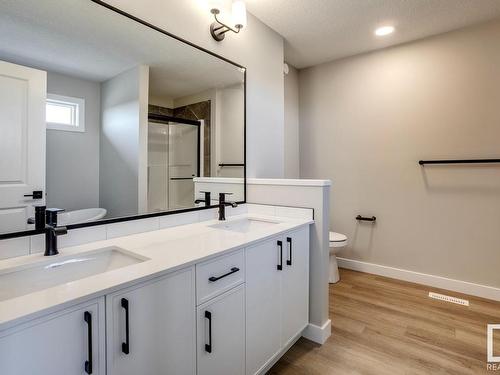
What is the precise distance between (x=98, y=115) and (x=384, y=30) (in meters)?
2.46

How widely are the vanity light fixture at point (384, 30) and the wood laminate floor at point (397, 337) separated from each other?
2.35 m

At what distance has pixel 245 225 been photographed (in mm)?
1965

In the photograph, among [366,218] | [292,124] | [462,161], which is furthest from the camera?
[292,124]

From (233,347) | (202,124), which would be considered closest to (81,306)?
(233,347)

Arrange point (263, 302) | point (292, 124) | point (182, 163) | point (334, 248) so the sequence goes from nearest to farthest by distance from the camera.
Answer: point (263, 302), point (182, 163), point (334, 248), point (292, 124)

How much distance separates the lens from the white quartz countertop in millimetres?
702

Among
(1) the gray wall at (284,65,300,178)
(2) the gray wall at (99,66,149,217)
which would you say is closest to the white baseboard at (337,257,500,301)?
(1) the gray wall at (284,65,300,178)

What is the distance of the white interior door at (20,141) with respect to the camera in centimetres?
105

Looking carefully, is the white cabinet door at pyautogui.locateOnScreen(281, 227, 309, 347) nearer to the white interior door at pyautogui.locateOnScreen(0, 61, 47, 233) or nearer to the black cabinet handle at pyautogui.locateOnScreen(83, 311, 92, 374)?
the black cabinet handle at pyautogui.locateOnScreen(83, 311, 92, 374)

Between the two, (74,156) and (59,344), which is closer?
(59,344)

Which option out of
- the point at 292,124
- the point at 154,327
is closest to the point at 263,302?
the point at 154,327

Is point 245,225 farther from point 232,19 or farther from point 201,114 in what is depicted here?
point 232,19

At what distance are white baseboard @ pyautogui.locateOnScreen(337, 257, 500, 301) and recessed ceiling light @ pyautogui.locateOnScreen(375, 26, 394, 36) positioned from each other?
2.27 meters

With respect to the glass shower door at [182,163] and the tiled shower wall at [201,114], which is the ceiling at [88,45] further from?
the glass shower door at [182,163]
